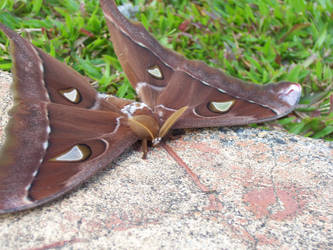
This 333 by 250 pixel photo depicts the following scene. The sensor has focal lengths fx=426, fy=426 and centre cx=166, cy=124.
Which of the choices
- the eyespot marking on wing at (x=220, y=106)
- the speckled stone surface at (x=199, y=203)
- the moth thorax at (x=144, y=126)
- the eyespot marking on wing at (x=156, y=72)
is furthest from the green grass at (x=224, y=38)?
the moth thorax at (x=144, y=126)

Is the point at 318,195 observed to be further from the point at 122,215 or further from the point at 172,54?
the point at 172,54

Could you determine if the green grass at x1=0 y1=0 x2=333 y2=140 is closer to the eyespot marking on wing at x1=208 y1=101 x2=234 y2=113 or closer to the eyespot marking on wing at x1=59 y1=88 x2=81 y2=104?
the eyespot marking on wing at x1=208 y1=101 x2=234 y2=113

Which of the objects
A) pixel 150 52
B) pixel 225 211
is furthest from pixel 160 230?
pixel 150 52

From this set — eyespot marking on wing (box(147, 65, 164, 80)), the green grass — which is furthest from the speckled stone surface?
the green grass

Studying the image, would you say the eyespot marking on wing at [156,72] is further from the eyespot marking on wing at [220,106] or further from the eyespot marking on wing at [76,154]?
the eyespot marking on wing at [76,154]

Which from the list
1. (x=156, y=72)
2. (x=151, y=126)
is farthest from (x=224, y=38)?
(x=151, y=126)

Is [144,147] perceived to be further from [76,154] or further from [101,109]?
[76,154]
